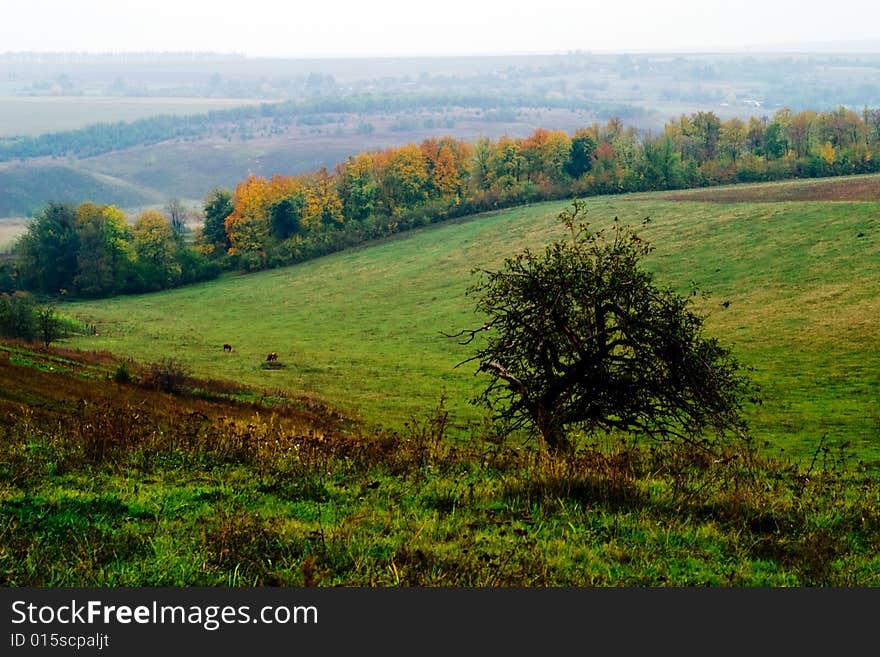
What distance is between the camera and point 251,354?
6034cm

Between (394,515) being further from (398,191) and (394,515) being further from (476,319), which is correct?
(398,191)

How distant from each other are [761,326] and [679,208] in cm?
4493

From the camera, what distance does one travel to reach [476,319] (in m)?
67.2

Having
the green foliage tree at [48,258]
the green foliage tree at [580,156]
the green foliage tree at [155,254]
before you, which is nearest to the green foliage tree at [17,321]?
the green foliage tree at [155,254]

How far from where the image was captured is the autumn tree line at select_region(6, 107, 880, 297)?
107062 mm

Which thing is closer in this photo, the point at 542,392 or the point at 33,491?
the point at 33,491

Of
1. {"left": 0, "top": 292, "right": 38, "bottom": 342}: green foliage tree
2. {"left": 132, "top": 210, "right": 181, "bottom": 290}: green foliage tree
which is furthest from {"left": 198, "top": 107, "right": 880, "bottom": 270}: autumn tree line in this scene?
{"left": 0, "top": 292, "right": 38, "bottom": 342}: green foliage tree

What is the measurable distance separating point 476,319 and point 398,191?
66.3m

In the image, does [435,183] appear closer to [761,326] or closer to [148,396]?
[761,326]

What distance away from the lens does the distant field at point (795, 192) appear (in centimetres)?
Result: 7931

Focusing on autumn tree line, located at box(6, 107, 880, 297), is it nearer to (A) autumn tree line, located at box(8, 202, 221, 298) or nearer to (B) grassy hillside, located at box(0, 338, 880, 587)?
(A) autumn tree line, located at box(8, 202, 221, 298)

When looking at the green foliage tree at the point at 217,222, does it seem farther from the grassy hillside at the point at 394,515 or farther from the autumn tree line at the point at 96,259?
the grassy hillside at the point at 394,515

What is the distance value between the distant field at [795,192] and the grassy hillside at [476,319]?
3434 millimetres

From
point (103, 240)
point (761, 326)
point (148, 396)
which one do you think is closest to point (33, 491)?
point (148, 396)
